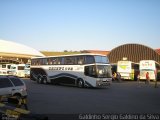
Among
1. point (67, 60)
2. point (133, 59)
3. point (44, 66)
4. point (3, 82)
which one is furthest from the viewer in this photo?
point (133, 59)

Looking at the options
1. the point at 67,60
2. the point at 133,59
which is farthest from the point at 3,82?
the point at 133,59

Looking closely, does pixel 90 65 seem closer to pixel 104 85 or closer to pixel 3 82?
pixel 104 85

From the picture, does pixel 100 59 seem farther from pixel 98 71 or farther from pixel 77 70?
pixel 77 70

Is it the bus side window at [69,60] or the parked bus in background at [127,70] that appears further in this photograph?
the parked bus in background at [127,70]

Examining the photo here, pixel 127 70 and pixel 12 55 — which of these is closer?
pixel 127 70

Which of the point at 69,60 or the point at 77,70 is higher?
the point at 69,60

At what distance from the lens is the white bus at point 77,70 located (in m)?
26.7

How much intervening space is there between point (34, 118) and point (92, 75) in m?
19.7

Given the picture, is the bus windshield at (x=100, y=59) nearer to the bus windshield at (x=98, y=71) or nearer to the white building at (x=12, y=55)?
the bus windshield at (x=98, y=71)

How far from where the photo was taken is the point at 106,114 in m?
12.3

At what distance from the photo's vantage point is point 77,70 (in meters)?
28.5

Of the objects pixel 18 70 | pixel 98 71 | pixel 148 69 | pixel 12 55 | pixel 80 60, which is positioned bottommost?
pixel 98 71

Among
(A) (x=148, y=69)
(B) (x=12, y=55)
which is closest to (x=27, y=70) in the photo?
(A) (x=148, y=69)

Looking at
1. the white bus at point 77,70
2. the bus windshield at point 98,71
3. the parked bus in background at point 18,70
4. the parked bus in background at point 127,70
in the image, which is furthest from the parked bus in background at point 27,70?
the bus windshield at point 98,71
